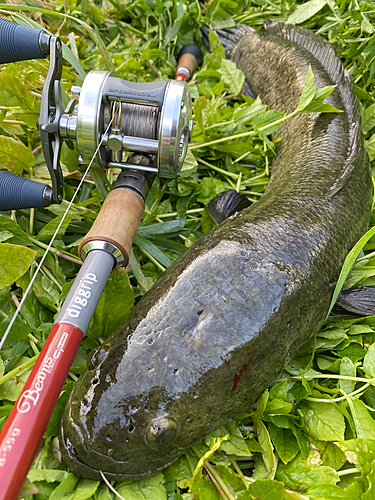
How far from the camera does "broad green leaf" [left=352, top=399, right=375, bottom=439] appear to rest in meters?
1.73

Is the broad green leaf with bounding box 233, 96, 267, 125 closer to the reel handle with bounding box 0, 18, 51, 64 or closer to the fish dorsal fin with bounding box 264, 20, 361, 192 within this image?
the fish dorsal fin with bounding box 264, 20, 361, 192

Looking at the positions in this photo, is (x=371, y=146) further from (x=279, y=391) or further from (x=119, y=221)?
(x=119, y=221)

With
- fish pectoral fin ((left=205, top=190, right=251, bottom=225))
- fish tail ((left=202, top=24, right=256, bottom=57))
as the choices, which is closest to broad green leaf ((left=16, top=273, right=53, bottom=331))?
fish pectoral fin ((left=205, top=190, right=251, bottom=225))

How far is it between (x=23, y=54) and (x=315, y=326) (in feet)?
6.34

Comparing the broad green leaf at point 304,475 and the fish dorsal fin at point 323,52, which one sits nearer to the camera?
the broad green leaf at point 304,475

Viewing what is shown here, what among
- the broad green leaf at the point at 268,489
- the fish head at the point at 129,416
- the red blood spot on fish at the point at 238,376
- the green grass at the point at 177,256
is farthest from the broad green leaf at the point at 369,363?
the fish head at the point at 129,416

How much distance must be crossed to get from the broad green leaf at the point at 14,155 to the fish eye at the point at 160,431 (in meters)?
1.61

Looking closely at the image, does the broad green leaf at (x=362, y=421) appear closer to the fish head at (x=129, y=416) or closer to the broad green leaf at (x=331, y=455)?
the broad green leaf at (x=331, y=455)

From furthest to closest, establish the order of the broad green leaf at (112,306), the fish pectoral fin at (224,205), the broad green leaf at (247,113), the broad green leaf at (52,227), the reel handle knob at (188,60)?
the reel handle knob at (188,60) < the broad green leaf at (247,113) < the fish pectoral fin at (224,205) < the broad green leaf at (52,227) < the broad green leaf at (112,306)

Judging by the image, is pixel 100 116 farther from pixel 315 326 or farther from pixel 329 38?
pixel 329 38

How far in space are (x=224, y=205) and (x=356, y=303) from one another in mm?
970

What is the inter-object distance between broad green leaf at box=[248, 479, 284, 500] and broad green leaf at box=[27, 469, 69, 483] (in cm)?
71

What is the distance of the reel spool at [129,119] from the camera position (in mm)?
1854

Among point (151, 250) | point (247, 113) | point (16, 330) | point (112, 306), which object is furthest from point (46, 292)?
point (247, 113)
